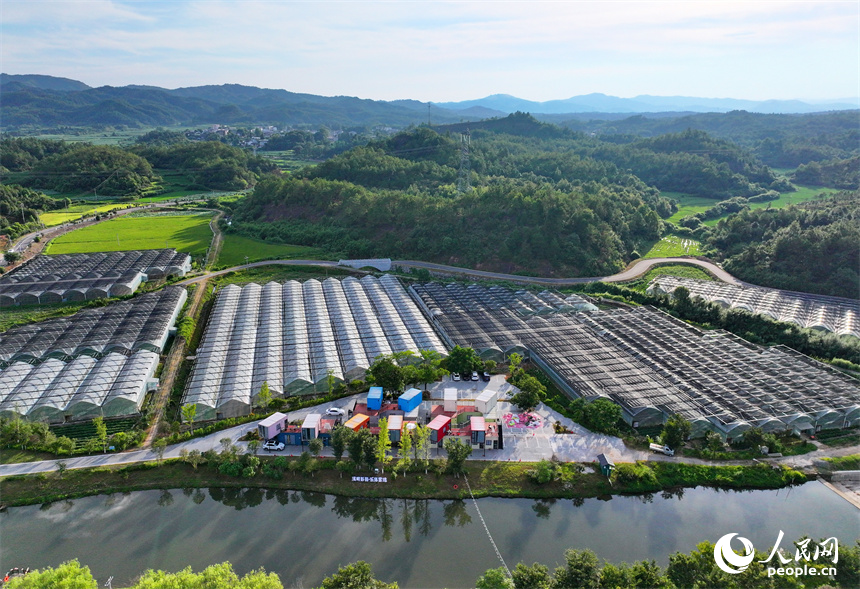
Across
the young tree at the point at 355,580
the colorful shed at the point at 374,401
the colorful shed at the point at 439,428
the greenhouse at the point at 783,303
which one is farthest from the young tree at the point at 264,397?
the greenhouse at the point at 783,303

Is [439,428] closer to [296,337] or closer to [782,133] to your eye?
[296,337]

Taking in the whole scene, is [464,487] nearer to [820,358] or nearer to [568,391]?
[568,391]

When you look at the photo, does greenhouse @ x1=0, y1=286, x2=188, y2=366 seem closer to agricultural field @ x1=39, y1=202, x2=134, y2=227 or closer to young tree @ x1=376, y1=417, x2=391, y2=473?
young tree @ x1=376, y1=417, x2=391, y2=473

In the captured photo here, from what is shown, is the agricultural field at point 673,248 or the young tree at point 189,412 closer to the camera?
the young tree at point 189,412

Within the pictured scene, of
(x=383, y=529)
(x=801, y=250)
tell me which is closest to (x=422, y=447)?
(x=383, y=529)

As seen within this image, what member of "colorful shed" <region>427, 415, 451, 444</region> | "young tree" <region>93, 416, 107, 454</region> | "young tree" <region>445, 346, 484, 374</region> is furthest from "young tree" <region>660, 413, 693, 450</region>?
"young tree" <region>93, 416, 107, 454</region>

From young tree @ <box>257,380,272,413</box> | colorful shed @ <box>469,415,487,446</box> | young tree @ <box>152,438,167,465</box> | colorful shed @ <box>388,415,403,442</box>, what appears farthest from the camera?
A: young tree @ <box>257,380,272,413</box>

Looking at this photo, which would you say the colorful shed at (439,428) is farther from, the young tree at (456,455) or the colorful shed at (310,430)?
the colorful shed at (310,430)
